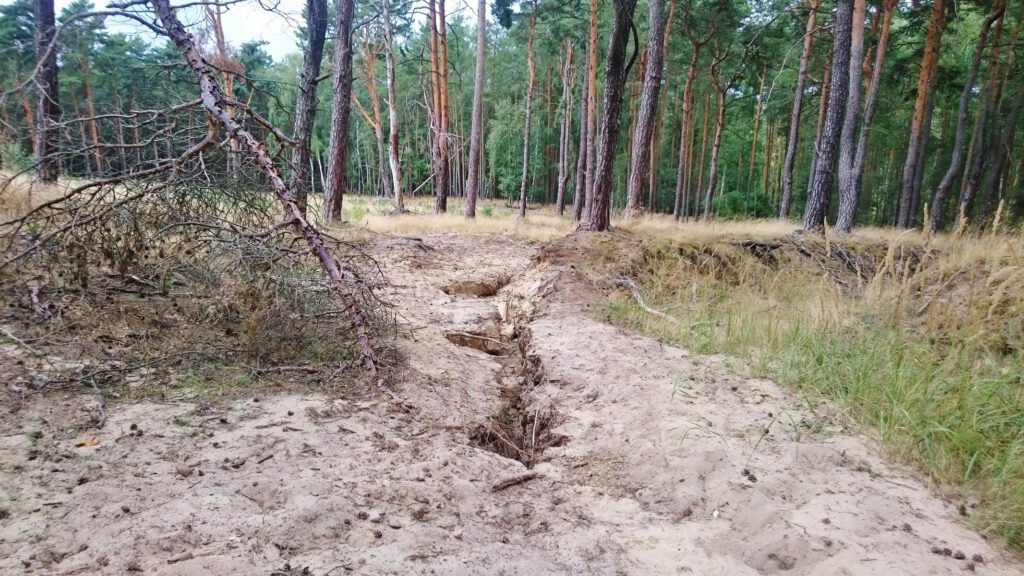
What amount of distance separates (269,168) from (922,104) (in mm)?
17758

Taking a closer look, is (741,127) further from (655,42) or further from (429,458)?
(429,458)

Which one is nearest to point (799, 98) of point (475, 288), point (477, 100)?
point (477, 100)

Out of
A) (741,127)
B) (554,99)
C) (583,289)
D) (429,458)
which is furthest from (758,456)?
(741,127)

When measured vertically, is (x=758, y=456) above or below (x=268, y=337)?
below

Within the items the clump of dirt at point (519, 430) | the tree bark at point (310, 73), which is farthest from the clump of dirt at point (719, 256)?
the tree bark at point (310, 73)

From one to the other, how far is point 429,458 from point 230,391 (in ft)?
4.31

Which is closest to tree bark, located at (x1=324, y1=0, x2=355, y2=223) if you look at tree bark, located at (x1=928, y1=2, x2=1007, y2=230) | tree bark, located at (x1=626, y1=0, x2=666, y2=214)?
tree bark, located at (x1=626, y1=0, x2=666, y2=214)

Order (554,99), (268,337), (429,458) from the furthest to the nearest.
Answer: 1. (554,99)
2. (268,337)
3. (429,458)

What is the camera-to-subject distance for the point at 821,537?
192 centimetres

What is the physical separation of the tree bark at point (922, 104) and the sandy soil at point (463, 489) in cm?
1555

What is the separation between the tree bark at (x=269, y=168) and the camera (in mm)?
3162

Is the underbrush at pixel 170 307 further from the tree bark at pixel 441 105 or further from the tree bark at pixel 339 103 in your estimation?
→ the tree bark at pixel 441 105

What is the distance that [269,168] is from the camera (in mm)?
3285

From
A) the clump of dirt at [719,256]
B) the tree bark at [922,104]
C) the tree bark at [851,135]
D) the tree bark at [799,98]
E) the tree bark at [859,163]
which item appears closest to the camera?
the clump of dirt at [719,256]
